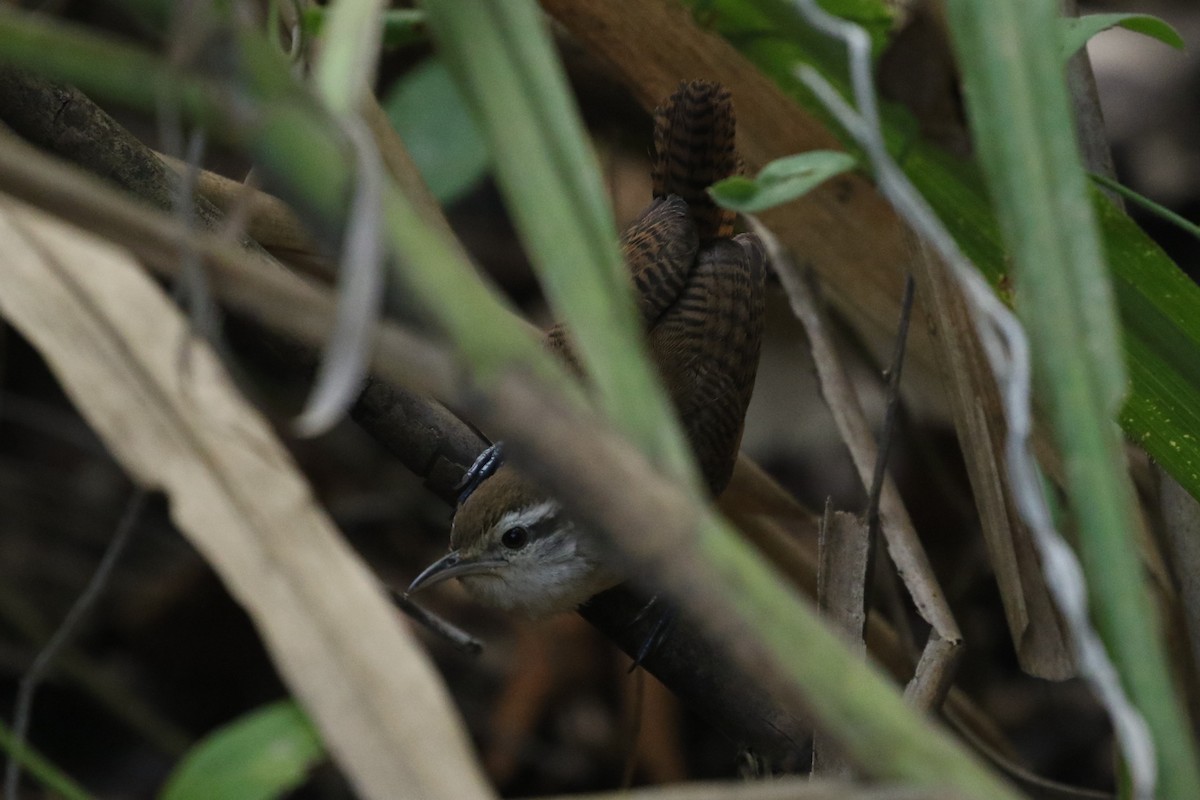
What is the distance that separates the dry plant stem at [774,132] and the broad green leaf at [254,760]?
1.53 meters

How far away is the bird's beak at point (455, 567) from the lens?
2.78m

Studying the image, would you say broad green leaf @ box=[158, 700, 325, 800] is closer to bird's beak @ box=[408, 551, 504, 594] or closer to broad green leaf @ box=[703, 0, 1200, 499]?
broad green leaf @ box=[703, 0, 1200, 499]

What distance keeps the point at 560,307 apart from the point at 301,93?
22 cm

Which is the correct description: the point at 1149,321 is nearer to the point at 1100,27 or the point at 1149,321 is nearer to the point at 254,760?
the point at 1100,27

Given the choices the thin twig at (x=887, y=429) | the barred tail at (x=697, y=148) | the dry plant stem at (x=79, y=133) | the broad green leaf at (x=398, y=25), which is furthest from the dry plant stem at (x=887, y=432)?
the dry plant stem at (x=79, y=133)

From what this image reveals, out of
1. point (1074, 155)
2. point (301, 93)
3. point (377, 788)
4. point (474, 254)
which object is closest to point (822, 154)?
point (1074, 155)

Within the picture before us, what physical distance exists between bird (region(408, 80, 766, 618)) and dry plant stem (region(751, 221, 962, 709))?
205mm

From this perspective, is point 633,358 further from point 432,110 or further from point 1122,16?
point 432,110

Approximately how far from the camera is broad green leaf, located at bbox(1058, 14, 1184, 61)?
138 centimetres

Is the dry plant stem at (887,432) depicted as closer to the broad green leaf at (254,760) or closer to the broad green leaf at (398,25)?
the broad green leaf at (398,25)

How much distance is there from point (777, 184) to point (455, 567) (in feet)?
5.70

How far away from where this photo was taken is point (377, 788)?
894mm

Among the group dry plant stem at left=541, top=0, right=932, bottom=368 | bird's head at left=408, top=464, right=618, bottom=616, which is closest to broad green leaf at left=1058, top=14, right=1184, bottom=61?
dry plant stem at left=541, top=0, right=932, bottom=368

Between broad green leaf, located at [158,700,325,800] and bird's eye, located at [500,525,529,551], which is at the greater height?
broad green leaf, located at [158,700,325,800]
